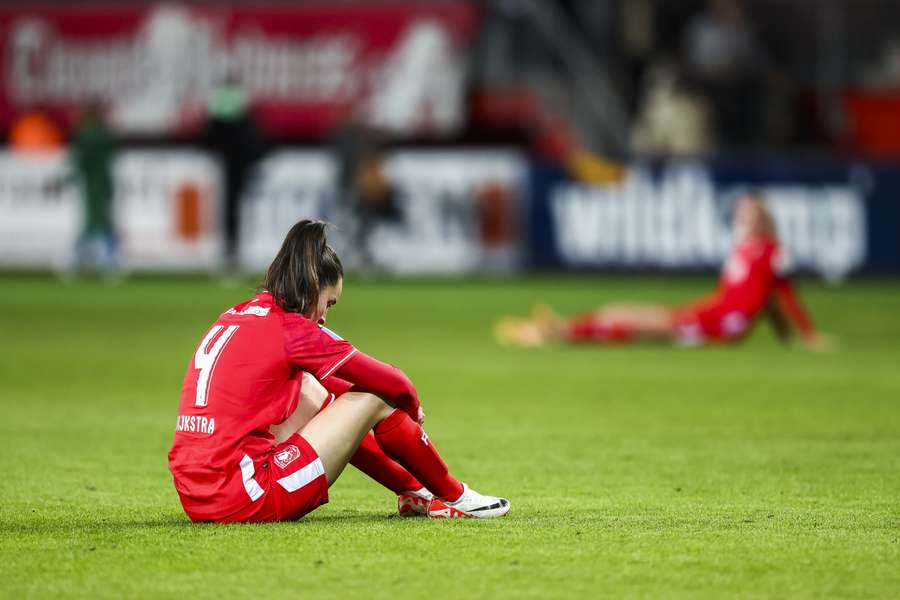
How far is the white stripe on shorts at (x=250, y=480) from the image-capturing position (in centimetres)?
659

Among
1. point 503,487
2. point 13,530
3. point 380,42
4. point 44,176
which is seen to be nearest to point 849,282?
point 380,42

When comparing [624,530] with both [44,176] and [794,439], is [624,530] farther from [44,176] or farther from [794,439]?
[44,176]

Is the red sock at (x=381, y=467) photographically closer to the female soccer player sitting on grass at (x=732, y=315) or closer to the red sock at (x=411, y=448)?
the red sock at (x=411, y=448)

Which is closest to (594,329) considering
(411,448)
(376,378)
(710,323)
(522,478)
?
(710,323)

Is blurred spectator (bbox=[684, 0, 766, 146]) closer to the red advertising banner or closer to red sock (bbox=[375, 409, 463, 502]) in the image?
the red advertising banner

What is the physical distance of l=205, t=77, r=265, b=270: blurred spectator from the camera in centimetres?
2473

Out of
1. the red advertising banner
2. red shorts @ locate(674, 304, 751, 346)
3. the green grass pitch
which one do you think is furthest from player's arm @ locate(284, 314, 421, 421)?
the red advertising banner

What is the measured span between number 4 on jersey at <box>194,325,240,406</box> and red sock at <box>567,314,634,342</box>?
9.73 meters

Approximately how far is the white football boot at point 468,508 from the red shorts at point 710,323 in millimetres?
9168

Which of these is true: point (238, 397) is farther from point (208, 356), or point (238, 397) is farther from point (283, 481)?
point (283, 481)

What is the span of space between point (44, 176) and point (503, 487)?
19.8m

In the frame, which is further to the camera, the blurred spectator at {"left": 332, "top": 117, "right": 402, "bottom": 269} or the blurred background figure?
the blurred spectator at {"left": 332, "top": 117, "right": 402, "bottom": 269}

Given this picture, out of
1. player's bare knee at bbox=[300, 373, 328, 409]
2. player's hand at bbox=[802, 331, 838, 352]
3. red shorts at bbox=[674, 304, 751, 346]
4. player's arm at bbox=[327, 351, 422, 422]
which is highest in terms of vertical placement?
player's arm at bbox=[327, 351, 422, 422]

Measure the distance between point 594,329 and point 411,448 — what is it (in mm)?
9650
